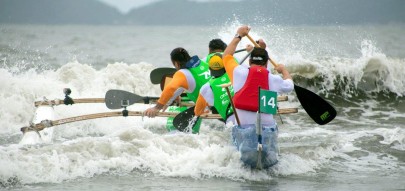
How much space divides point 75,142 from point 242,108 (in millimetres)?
2368

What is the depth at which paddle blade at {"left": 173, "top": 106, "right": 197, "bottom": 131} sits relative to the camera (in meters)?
10.0

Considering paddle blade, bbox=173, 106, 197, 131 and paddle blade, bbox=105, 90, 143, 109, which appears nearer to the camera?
paddle blade, bbox=173, 106, 197, 131

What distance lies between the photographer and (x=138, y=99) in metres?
11.0

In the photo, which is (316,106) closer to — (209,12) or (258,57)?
(258,57)

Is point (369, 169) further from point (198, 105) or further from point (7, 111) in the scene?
point (7, 111)

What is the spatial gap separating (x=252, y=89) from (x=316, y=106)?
125cm

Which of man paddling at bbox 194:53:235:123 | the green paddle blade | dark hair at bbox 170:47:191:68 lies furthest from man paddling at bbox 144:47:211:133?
the green paddle blade

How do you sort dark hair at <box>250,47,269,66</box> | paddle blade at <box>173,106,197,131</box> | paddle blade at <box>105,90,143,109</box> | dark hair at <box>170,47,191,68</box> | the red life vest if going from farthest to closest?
paddle blade at <box>105,90,143,109</box> → paddle blade at <box>173,106,197,131</box> → dark hair at <box>170,47,191,68</box> → dark hair at <box>250,47,269,66</box> → the red life vest

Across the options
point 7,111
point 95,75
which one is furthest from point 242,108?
point 95,75

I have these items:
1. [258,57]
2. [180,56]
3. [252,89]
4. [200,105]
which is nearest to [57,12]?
[180,56]

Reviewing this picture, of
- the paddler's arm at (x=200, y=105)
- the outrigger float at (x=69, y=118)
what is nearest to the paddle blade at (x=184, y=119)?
the outrigger float at (x=69, y=118)

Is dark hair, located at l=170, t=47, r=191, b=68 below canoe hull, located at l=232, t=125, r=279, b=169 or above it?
above

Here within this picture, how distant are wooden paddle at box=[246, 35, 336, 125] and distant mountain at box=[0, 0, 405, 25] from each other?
78.1 feet

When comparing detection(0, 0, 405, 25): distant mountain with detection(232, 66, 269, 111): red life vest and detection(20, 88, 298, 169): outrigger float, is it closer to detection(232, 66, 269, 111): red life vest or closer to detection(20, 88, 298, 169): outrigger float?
detection(20, 88, 298, 169): outrigger float
